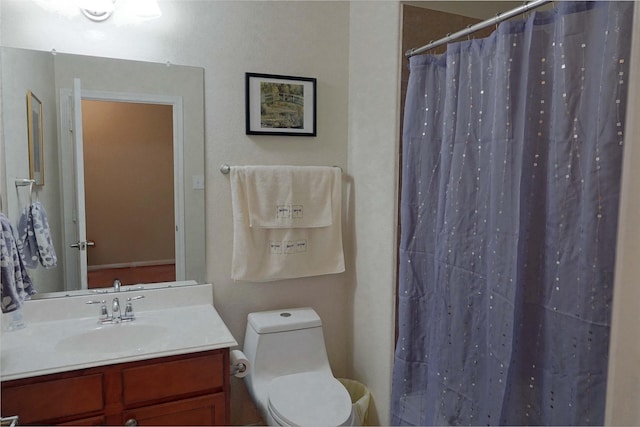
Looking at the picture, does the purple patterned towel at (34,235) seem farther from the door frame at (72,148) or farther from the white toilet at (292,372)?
the white toilet at (292,372)

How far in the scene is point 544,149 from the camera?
1272mm

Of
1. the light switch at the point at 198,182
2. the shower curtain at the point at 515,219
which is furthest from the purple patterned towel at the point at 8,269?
the shower curtain at the point at 515,219

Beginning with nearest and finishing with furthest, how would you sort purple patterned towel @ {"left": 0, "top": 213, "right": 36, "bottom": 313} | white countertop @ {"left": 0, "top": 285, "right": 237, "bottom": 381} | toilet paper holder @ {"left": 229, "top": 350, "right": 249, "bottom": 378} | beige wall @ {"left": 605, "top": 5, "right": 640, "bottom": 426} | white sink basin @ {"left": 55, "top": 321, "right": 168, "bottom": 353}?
beige wall @ {"left": 605, "top": 5, "right": 640, "bottom": 426}, purple patterned towel @ {"left": 0, "top": 213, "right": 36, "bottom": 313}, white countertop @ {"left": 0, "top": 285, "right": 237, "bottom": 381}, white sink basin @ {"left": 55, "top": 321, "right": 168, "bottom": 353}, toilet paper holder @ {"left": 229, "top": 350, "right": 249, "bottom": 378}

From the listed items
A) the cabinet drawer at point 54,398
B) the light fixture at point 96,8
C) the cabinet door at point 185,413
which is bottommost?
the cabinet door at point 185,413

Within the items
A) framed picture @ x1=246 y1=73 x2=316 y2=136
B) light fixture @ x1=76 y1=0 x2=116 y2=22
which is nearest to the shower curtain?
framed picture @ x1=246 y1=73 x2=316 y2=136

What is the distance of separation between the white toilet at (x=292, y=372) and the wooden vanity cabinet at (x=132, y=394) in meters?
0.28

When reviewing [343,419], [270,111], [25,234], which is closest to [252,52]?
[270,111]

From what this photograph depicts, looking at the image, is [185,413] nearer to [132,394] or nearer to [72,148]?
[132,394]

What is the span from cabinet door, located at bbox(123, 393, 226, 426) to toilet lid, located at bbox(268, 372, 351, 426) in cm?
25

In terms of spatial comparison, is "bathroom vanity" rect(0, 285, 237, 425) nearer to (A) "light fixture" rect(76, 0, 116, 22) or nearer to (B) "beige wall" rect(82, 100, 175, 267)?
(B) "beige wall" rect(82, 100, 175, 267)

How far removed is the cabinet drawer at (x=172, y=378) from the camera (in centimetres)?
154

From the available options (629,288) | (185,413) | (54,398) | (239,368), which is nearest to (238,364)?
(239,368)

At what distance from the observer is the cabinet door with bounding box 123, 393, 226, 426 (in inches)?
61.9

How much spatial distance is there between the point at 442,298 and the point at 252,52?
143 cm
